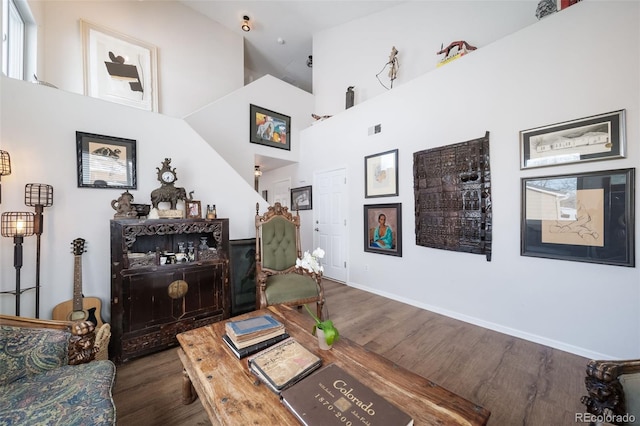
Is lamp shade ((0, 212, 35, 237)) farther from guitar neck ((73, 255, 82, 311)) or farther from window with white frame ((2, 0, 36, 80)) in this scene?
window with white frame ((2, 0, 36, 80))

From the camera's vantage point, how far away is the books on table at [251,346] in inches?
46.5

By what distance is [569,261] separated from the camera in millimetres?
2066

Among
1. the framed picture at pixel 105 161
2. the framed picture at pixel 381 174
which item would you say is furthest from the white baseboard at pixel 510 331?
the framed picture at pixel 105 161

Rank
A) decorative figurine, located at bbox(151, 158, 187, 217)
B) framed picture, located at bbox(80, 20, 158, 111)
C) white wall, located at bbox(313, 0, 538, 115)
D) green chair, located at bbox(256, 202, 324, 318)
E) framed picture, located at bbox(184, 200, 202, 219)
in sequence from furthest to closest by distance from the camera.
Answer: framed picture, located at bbox(80, 20, 158, 111) → white wall, located at bbox(313, 0, 538, 115) → framed picture, located at bbox(184, 200, 202, 219) → decorative figurine, located at bbox(151, 158, 187, 217) → green chair, located at bbox(256, 202, 324, 318)

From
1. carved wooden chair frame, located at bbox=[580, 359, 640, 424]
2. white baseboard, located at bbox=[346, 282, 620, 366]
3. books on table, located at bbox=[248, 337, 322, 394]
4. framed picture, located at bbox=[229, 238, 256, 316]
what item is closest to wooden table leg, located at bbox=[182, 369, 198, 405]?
books on table, located at bbox=[248, 337, 322, 394]

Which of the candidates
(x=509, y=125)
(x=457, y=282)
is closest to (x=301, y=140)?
(x=509, y=125)

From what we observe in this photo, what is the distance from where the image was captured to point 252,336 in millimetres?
1244

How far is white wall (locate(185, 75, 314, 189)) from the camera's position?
3855mm

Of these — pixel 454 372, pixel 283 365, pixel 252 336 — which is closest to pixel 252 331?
pixel 252 336

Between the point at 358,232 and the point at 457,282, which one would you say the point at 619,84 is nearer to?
the point at 457,282

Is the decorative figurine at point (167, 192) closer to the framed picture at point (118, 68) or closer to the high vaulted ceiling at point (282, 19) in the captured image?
the framed picture at point (118, 68)

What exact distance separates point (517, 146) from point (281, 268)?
2918mm

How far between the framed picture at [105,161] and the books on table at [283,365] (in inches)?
97.8

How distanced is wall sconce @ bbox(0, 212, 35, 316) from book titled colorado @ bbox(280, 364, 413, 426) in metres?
2.53
